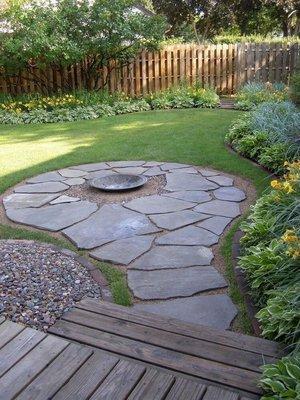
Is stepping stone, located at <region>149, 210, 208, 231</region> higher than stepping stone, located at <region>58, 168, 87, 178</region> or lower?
lower

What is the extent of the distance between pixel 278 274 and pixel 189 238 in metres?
1.11

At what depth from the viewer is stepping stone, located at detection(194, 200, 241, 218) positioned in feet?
13.8

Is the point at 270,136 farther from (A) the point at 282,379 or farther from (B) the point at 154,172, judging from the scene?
(A) the point at 282,379

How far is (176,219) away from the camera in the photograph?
4.05 m

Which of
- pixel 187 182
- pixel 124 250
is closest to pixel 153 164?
pixel 187 182

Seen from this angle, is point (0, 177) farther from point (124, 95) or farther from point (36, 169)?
point (124, 95)

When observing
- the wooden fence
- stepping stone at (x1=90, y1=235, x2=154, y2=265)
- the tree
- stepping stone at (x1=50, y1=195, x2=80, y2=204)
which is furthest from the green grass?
the wooden fence

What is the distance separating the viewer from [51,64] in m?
11.0

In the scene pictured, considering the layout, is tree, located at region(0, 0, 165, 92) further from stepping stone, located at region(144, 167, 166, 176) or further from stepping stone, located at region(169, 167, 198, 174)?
stepping stone, located at region(169, 167, 198, 174)

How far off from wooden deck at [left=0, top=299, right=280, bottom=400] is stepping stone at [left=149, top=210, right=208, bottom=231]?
59.0 inches

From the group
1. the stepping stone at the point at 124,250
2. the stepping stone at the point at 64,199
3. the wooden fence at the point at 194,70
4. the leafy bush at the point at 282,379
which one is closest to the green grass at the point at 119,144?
the stepping stone at the point at 124,250

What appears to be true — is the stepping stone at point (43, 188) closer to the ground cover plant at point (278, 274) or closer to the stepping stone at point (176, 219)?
the stepping stone at point (176, 219)

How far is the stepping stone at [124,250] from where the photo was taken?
335 centimetres

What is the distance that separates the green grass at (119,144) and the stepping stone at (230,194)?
0.82 ft
